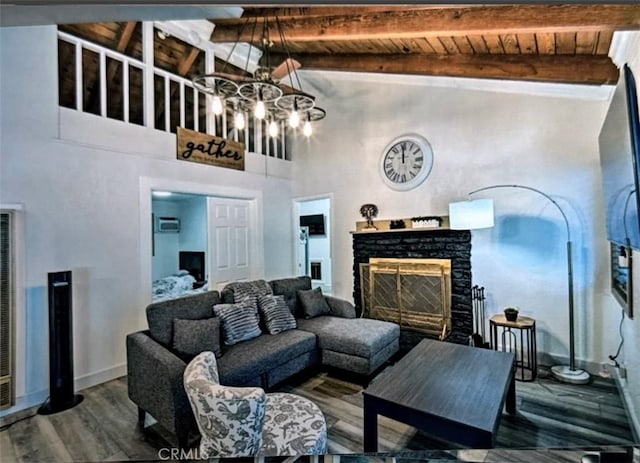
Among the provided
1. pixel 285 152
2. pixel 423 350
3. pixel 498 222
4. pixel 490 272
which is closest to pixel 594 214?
pixel 498 222

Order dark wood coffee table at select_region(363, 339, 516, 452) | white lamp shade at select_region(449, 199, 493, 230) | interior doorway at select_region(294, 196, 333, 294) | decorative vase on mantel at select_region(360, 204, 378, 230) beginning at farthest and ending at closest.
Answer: interior doorway at select_region(294, 196, 333, 294)
decorative vase on mantel at select_region(360, 204, 378, 230)
white lamp shade at select_region(449, 199, 493, 230)
dark wood coffee table at select_region(363, 339, 516, 452)

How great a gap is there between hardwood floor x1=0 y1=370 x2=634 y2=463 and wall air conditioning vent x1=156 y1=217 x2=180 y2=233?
3504mm

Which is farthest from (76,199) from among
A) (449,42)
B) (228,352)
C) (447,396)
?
(449,42)

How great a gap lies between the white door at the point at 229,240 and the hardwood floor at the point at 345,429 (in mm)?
2016

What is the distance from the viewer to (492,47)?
2953mm

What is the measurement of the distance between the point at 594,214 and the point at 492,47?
6.09 ft

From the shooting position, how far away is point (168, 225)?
18.3 ft

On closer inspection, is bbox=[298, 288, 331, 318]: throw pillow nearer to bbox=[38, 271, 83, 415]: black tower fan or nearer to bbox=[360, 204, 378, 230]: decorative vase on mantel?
bbox=[360, 204, 378, 230]: decorative vase on mantel

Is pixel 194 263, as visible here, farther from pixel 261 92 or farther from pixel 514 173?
pixel 514 173

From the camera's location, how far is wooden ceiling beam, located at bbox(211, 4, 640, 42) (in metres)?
1.29

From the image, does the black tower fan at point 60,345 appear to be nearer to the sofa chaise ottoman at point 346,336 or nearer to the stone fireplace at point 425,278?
the sofa chaise ottoman at point 346,336

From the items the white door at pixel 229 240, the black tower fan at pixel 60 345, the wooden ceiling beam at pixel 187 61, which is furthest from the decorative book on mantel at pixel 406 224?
the black tower fan at pixel 60 345

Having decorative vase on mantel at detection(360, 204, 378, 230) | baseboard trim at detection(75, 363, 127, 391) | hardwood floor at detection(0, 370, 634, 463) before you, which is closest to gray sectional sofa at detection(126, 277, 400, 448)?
hardwood floor at detection(0, 370, 634, 463)

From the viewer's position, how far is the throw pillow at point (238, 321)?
8.14ft
